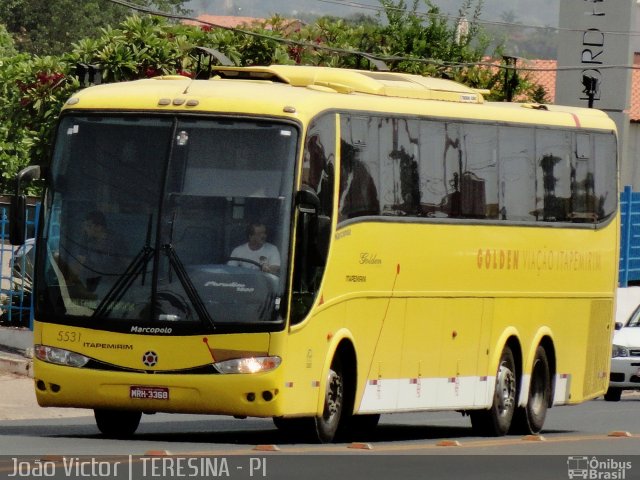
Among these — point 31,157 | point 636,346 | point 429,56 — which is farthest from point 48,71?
point 636,346

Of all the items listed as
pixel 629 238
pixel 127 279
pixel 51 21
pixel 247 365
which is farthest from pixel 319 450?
pixel 51 21

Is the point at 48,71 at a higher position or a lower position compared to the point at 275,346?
higher

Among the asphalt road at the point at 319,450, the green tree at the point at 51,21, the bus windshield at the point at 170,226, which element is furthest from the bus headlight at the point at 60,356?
the green tree at the point at 51,21

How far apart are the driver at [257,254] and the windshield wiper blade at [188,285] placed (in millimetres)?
380

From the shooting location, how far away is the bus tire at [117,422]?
1705 centimetres

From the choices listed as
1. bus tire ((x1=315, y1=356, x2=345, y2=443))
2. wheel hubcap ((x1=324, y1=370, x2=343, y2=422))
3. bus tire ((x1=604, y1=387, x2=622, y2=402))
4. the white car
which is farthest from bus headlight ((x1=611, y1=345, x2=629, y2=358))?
wheel hubcap ((x1=324, y1=370, x2=343, y2=422))

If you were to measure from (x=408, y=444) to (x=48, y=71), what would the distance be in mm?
21294

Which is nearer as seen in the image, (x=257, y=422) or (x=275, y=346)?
(x=275, y=346)

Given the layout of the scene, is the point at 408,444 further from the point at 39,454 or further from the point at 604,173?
the point at 604,173

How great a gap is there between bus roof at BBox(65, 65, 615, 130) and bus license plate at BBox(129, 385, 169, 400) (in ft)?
8.12

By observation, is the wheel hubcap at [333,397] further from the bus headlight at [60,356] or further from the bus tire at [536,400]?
the bus tire at [536,400]

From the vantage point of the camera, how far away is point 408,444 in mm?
17281

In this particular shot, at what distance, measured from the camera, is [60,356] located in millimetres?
15859

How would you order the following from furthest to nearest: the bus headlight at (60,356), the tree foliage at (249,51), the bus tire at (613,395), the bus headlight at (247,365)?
the tree foliage at (249,51) → the bus tire at (613,395) → the bus headlight at (60,356) → the bus headlight at (247,365)
